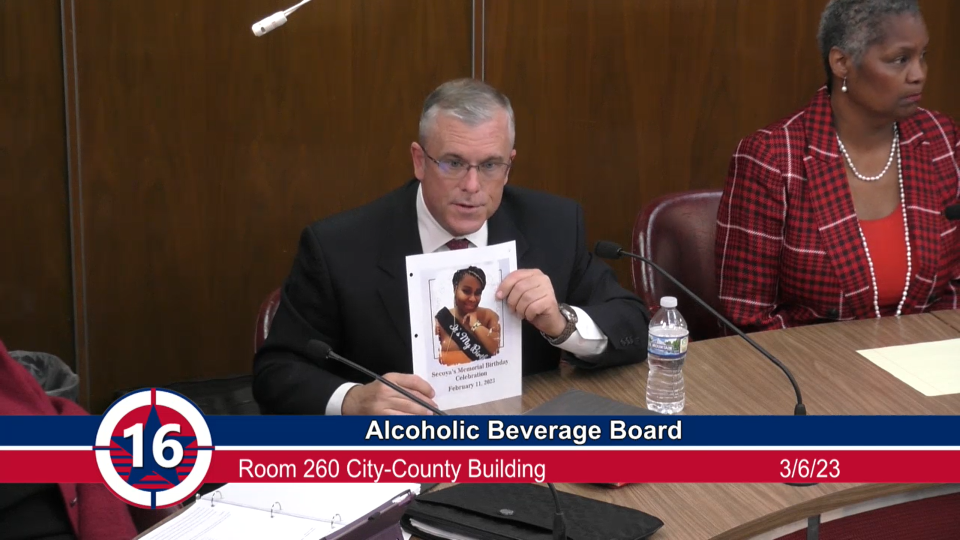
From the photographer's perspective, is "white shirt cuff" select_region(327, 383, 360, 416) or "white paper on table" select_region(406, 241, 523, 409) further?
"white shirt cuff" select_region(327, 383, 360, 416)

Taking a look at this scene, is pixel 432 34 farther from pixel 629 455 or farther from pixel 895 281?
pixel 629 455

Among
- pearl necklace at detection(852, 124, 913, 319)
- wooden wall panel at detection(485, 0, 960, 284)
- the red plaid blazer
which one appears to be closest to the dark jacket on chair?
the red plaid blazer

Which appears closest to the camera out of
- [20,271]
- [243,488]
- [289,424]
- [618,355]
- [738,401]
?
[243,488]

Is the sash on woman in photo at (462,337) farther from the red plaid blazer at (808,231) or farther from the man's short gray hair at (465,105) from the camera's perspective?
the red plaid blazer at (808,231)

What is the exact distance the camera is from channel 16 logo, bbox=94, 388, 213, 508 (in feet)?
6.36

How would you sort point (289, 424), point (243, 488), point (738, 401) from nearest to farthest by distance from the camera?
1. point (243, 488)
2. point (289, 424)
3. point (738, 401)

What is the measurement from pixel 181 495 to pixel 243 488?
122 mm

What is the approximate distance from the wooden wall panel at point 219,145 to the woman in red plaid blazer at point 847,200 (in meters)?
1.47

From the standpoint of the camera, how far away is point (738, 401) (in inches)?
94.7

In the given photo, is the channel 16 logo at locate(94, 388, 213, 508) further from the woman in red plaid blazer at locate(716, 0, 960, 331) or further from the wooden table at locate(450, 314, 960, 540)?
the woman in red plaid blazer at locate(716, 0, 960, 331)

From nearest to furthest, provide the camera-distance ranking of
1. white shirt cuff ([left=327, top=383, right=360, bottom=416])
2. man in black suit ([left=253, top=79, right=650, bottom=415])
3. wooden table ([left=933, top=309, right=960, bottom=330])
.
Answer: white shirt cuff ([left=327, top=383, right=360, bottom=416])
man in black suit ([left=253, top=79, right=650, bottom=415])
wooden table ([left=933, top=309, right=960, bottom=330])

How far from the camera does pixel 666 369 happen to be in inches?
98.3

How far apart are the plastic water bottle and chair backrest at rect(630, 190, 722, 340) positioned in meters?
0.58

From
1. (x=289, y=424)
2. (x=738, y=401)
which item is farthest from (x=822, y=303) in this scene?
(x=289, y=424)
